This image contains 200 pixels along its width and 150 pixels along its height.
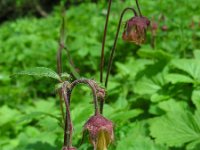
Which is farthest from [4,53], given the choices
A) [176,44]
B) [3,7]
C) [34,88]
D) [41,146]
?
[3,7]

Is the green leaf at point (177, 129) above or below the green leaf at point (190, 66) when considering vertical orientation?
below

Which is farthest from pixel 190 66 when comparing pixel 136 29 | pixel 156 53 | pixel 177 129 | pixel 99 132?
pixel 99 132

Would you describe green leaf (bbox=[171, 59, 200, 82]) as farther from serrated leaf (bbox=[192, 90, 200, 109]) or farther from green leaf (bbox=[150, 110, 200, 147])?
green leaf (bbox=[150, 110, 200, 147])

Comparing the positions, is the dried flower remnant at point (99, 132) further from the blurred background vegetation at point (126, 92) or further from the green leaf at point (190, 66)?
the green leaf at point (190, 66)

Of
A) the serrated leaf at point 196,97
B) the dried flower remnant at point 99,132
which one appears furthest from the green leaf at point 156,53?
the dried flower remnant at point 99,132

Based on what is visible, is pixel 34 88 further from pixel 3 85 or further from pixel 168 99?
pixel 168 99

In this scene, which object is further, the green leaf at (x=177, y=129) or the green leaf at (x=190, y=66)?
the green leaf at (x=190, y=66)

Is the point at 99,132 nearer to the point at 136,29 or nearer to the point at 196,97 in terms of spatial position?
the point at 136,29

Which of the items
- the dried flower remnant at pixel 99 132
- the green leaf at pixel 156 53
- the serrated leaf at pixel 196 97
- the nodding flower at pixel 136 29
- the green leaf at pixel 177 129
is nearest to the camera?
the dried flower remnant at pixel 99 132
